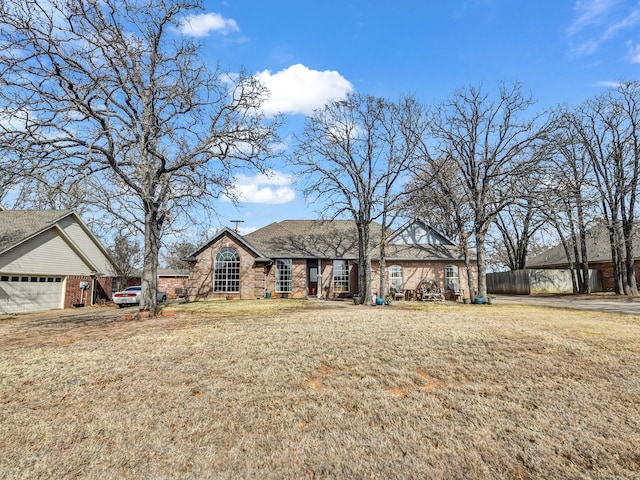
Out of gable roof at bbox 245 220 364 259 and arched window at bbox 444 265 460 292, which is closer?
arched window at bbox 444 265 460 292

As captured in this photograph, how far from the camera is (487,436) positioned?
13.3 ft

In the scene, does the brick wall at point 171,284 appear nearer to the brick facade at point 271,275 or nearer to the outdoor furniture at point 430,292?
the brick facade at point 271,275

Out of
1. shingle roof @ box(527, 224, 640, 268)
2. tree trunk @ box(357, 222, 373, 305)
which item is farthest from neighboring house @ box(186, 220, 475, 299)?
shingle roof @ box(527, 224, 640, 268)

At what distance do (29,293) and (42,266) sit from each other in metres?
1.63

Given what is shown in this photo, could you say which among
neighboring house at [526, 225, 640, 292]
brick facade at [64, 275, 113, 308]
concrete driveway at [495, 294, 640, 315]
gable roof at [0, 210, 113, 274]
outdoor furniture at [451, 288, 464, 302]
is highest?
gable roof at [0, 210, 113, 274]

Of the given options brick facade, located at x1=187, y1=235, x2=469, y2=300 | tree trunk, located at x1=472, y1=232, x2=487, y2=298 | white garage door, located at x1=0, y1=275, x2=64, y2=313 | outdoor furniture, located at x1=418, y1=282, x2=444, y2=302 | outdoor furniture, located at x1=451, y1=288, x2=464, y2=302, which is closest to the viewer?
white garage door, located at x1=0, y1=275, x2=64, y2=313

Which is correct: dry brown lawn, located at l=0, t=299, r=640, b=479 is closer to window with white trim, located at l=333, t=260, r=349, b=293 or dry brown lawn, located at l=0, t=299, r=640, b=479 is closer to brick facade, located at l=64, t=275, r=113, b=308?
brick facade, located at l=64, t=275, r=113, b=308

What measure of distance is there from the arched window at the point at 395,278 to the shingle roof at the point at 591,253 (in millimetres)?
16278

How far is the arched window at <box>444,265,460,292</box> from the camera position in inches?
984

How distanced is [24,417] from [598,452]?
6902 mm

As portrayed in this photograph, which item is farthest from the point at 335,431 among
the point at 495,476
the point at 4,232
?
the point at 4,232

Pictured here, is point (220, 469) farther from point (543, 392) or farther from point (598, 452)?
point (543, 392)

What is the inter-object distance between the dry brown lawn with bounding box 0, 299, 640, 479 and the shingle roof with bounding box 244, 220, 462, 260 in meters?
16.7

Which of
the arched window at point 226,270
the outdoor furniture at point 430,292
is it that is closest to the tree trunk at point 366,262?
the outdoor furniture at point 430,292
